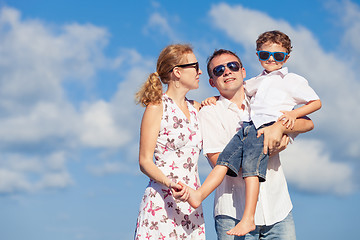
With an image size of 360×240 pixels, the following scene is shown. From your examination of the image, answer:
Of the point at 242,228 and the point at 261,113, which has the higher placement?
the point at 261,113

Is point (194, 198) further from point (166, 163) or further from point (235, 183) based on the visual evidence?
point (235, 183)

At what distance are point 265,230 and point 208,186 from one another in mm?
1061

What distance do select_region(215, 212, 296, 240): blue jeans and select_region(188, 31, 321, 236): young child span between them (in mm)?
329

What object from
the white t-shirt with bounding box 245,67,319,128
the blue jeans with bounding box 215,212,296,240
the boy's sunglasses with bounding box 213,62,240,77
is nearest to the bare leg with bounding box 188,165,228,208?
the blue jeans with bounding box 215,212,296,240

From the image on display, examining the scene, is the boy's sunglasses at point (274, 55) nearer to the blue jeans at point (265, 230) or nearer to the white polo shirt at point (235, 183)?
the white polo shirt at point (235, 183)

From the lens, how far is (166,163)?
5.48 m

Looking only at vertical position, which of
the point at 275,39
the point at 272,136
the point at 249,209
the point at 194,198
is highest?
the point at 275,39

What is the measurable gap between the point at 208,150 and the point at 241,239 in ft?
4.16

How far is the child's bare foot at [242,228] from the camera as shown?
510 cm

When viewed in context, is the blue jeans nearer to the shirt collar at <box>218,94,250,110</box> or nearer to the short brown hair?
the shirt collar at <box>218,94,250,110</box>

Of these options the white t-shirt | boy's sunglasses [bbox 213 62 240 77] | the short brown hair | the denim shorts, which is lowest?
the denim shorts

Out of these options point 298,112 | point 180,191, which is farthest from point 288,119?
point 180,191

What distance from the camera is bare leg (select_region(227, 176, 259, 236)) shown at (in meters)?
5.12

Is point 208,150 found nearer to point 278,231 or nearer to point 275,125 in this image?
point 275,125
